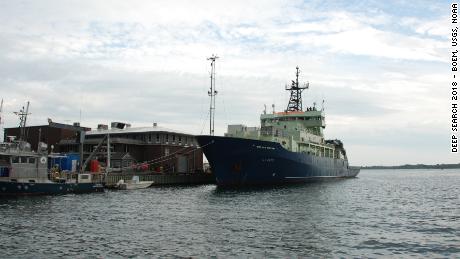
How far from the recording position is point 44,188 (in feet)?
151

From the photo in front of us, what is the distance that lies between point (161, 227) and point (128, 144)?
55.1 m

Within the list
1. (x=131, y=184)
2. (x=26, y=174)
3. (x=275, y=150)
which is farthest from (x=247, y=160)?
(x=26, y=174)

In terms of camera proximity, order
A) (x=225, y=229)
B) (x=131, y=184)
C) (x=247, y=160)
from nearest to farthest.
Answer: (x=225, y=229) < (x=247, y=160) < (x=131, y=184)

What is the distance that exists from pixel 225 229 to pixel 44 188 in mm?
28478

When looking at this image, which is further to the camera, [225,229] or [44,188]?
[44,188]

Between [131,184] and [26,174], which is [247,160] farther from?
[26,174]

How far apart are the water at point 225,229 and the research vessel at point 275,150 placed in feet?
55.1

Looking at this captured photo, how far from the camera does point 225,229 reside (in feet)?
83.9

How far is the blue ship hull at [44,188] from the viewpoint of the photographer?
4359 centimetres

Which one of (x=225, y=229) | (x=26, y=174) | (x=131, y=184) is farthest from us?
(x=131, y=184)

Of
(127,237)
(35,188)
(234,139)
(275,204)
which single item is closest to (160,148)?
(234,139)

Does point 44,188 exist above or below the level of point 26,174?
below

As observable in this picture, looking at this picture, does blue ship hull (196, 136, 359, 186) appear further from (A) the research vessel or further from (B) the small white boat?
(B) the small white boat

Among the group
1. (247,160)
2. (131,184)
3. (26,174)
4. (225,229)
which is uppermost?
(247,160)
